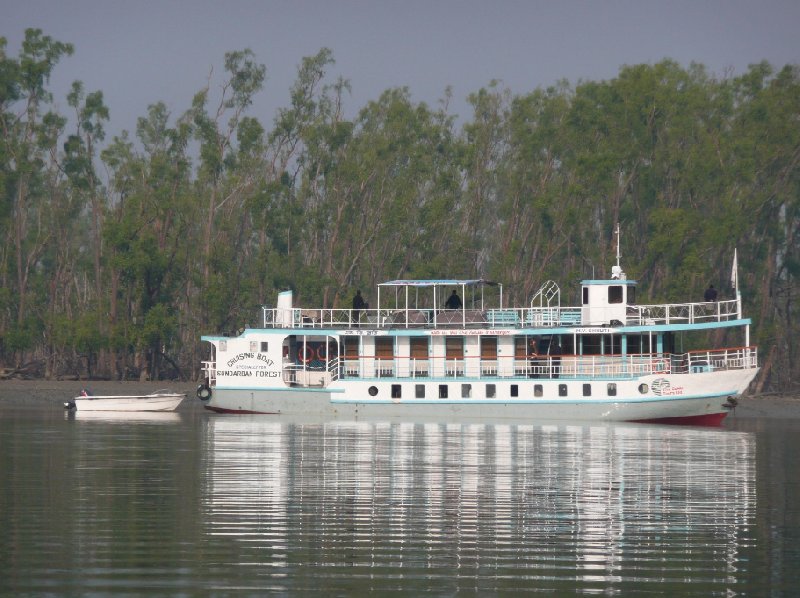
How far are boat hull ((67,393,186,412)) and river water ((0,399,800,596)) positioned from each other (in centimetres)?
1902

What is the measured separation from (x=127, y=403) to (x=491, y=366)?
54.2 ft

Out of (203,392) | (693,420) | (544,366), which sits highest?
(544,366)

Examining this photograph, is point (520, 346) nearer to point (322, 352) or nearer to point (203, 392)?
point (322, 352)

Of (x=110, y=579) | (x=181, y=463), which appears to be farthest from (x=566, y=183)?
(x=110, y=579)

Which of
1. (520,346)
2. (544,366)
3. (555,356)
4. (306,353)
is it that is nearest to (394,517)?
(544,366)

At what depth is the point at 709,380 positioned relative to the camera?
184 ft

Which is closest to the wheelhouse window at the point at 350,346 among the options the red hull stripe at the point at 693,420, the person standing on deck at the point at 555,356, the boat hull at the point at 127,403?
the boat hull at the point at 127,403

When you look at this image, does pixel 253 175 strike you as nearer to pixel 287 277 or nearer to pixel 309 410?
pixel 287 277

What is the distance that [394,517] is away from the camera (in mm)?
24484

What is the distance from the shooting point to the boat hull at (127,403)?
6231cm

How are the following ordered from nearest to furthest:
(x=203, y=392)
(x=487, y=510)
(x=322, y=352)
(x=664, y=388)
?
(x=487, y=510) < (x=664, y=388) < (x=322, y=352) < (x=203, y=392)

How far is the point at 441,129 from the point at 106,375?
28.2 m

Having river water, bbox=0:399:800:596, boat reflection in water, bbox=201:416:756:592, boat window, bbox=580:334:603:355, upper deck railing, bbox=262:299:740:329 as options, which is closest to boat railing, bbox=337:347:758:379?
boat window, bbox=580:334:603:355

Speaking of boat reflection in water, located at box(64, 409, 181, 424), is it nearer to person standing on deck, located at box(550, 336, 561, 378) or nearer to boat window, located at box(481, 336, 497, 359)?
boat window, located at box(481, 336, 497, 359)
